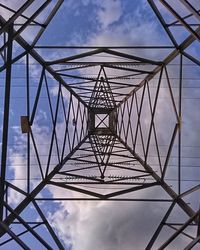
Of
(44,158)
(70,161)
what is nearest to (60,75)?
(70,161)

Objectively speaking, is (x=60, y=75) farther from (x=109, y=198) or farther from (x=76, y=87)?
(x=109, y=198)

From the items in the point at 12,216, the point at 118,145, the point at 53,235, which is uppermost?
the point at 118,145

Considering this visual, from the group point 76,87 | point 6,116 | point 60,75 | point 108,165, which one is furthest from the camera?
point 76,87

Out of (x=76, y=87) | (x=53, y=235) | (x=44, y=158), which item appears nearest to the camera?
(x=53, y=235)

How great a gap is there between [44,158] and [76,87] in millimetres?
5946

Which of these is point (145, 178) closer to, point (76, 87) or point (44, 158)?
point (76, 87)

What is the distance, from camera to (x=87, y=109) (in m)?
29.1

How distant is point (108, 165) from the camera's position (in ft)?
58.3

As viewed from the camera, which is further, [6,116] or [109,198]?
[109,198]

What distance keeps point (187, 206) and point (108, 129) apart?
639 inches

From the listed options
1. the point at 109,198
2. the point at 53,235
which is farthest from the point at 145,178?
the point at 53,235

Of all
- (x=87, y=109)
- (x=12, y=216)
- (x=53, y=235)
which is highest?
(x=87, y=109)

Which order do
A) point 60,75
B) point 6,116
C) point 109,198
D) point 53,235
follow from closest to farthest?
point 6,116 → point 53,235 → point 109,198 → point 60,75

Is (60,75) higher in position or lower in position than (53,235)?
higher
